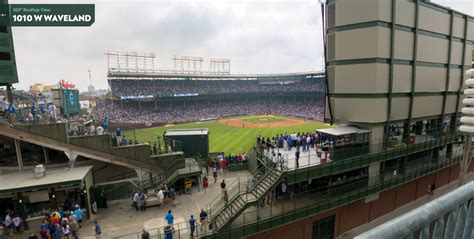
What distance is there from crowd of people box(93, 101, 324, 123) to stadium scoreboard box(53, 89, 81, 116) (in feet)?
65.8

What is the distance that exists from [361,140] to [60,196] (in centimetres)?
2061

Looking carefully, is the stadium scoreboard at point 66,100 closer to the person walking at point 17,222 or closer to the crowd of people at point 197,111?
the crowd of people at point 197,111

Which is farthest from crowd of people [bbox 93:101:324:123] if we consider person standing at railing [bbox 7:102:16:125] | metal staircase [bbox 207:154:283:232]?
metal staircase [bbox 207:154:283:232]

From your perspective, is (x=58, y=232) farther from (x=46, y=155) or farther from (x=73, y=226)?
(x=46, y=155)

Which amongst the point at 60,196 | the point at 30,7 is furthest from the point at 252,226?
the point at 30,7

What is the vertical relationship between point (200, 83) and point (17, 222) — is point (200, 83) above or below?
above

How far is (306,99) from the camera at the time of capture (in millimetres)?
88125

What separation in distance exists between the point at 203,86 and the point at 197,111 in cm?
1442

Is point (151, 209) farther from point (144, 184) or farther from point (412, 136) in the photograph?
point (412, 136)

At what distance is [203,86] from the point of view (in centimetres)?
8694

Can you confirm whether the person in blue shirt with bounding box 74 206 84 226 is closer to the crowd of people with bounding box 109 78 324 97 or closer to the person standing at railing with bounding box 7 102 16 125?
the person standing at railing with bounding box 7 102 16 125

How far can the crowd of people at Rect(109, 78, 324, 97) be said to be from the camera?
7350cm

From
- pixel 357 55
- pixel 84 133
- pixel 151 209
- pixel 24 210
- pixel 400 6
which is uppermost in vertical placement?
pixel 400 6

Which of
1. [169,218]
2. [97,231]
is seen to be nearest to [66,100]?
[97,231]
